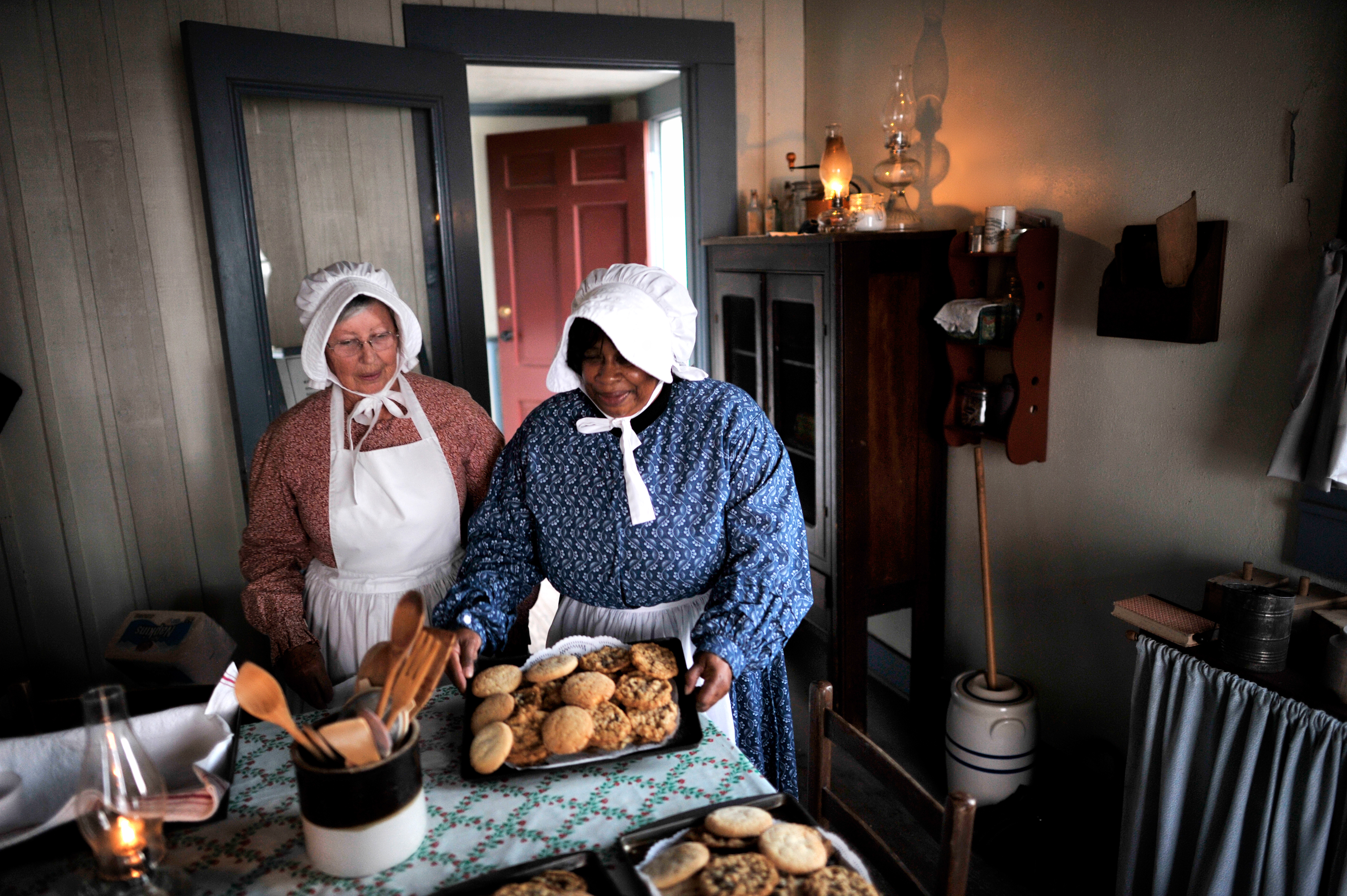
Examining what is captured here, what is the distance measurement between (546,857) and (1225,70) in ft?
7.15

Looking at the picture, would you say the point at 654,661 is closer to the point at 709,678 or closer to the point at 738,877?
the point at 709,678

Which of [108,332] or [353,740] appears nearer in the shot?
[353,740]

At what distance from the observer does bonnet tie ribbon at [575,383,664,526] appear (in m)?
1.71

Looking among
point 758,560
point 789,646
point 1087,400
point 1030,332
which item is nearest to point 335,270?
point 758,560

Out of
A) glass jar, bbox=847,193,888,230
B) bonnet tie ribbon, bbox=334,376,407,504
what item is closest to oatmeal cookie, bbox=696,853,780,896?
bonnet tie ribbon, bbox=334,376,407,504

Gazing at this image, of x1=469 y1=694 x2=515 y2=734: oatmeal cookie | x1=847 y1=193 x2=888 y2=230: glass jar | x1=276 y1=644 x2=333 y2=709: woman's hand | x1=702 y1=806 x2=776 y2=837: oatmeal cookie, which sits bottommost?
x1=276 y1=644 x2=333 y2=709: woman's hand

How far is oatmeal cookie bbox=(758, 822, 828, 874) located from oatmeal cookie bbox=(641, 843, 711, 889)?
71 millimetres

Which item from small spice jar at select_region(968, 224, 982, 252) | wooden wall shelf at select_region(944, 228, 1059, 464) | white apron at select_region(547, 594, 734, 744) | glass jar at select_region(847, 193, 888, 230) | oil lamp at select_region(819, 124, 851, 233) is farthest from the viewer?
oil lamp at select_region(819, 124, 851, 233)

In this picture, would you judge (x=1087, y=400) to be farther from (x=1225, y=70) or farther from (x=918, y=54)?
(x=918, y=54)

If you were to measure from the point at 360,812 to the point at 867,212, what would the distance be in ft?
7.71

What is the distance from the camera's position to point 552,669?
1376 mm

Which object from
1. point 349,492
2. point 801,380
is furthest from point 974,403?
point 349,492

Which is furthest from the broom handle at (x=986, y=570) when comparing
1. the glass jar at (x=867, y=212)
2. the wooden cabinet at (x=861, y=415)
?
the glass jar at (x=867, y=212)

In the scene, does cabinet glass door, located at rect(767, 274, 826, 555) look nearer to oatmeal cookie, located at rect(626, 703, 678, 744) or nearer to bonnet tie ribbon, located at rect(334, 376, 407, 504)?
bonnet tie ribbon, located at rect(334, 376, 407, 504)
